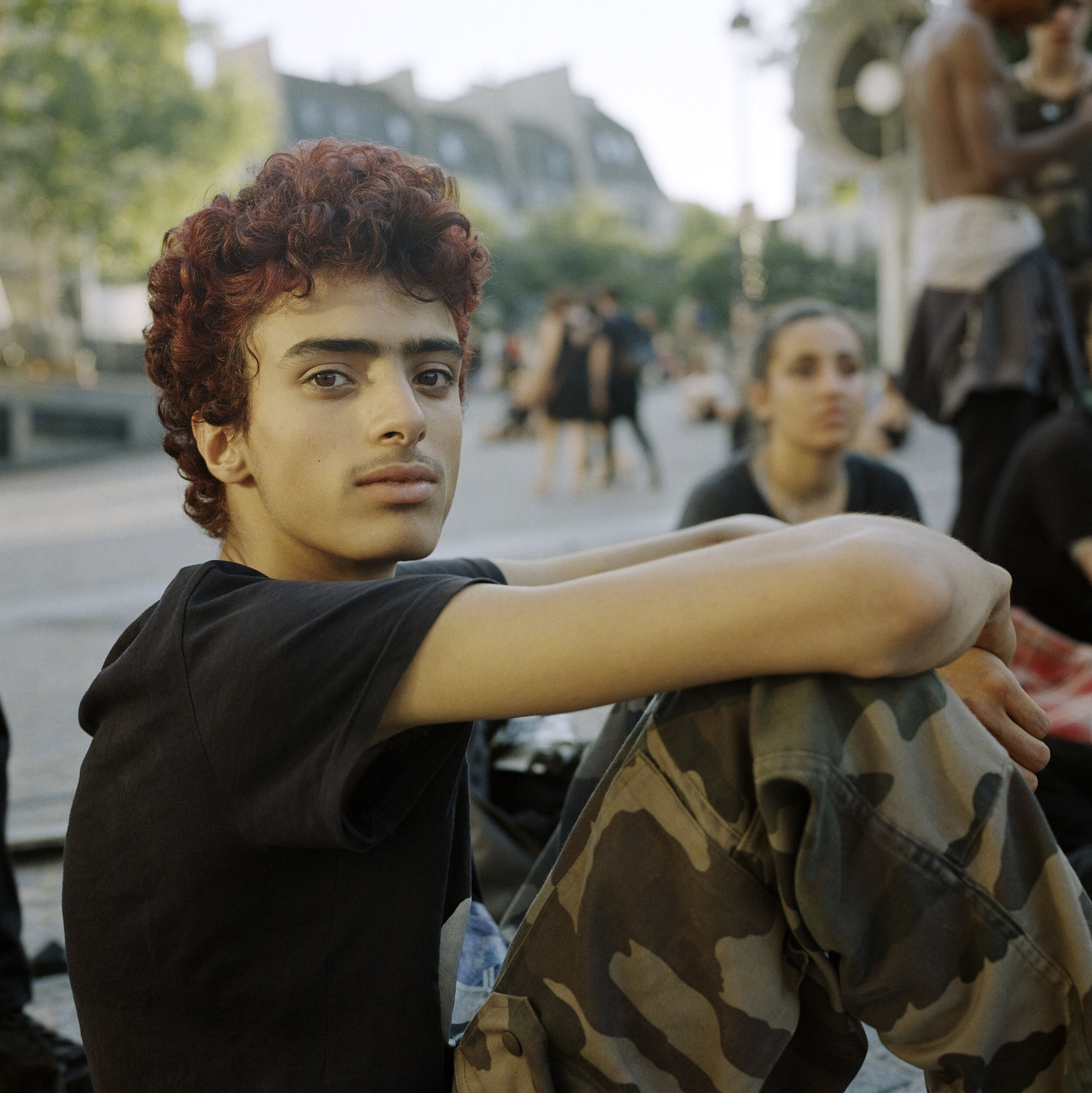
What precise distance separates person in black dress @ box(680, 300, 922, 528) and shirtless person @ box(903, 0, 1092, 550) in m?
0.32

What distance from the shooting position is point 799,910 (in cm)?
124

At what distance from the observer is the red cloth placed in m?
2.91

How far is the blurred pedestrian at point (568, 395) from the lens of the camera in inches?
Result: 492

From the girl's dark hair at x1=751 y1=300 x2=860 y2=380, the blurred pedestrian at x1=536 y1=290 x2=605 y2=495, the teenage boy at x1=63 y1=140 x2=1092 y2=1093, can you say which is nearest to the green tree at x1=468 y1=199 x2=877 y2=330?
the blurred pedestrian at x1=536 y1=290 x2=605 y2=495

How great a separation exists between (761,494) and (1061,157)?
5.17 ft

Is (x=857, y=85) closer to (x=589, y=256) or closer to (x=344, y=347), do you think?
(x=344, y=347)

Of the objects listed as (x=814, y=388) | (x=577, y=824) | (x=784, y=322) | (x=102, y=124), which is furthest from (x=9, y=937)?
(x=102, y=124)

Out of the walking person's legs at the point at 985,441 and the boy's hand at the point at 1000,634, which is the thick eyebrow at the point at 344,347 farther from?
the walking person's legs at the point at 985,441

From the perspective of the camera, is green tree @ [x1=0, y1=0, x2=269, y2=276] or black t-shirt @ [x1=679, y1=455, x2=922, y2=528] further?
green tree @ [x1=0, y1=0, x2=269, y2=276]

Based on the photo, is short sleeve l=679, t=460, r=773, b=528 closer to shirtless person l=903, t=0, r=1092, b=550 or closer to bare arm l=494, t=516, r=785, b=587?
shirtless person l=903, t=0, r=1092, b=550

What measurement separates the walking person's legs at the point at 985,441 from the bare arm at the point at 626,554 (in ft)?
7.39

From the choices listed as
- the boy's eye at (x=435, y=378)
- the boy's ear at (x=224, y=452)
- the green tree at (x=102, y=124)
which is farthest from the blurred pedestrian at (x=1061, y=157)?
the green tree at (x=102, y=124)

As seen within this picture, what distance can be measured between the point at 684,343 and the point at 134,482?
74.6 ft

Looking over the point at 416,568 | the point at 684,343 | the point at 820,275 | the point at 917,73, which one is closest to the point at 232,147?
the point at 684,343
